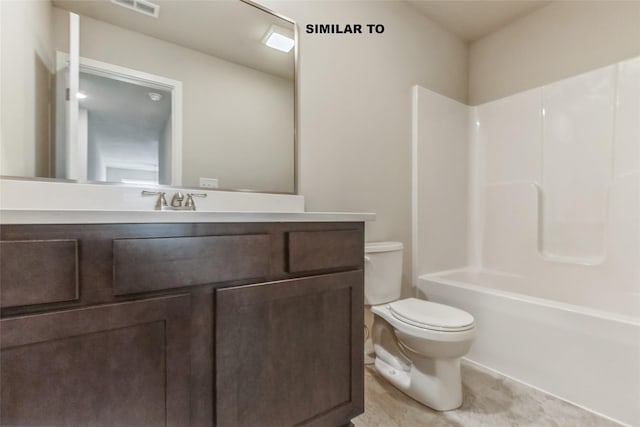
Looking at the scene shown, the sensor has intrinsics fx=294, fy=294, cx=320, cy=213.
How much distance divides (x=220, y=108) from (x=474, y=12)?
205cm

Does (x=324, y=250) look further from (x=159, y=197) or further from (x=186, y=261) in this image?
(x=159, y=197)

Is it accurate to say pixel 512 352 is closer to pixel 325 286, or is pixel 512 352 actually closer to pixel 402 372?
pixel 402 372

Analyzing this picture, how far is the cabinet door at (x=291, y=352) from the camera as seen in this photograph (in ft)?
2.86

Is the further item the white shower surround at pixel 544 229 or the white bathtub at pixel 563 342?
the white shower surround at pixel 544 229

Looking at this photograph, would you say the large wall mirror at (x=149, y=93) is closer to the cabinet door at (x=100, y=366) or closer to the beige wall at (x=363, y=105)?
the beige wall at (x=363, y=105)

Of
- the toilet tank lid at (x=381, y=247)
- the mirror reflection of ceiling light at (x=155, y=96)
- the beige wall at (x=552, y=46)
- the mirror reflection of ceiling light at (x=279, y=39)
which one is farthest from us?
the beige wall at (x=552, y=46)

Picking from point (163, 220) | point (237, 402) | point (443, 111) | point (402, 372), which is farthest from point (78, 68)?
point (443, 111)

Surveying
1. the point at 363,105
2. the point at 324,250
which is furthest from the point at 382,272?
the point at 363,105

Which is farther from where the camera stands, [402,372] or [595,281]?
[595,281]

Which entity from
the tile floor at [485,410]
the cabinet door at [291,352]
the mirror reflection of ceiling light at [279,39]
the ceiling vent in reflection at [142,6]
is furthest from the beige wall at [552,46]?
the ceiling vent in reflection at [142,6]

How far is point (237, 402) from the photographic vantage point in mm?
880

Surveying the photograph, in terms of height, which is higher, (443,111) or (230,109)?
(443,111)

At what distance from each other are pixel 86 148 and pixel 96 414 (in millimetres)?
907

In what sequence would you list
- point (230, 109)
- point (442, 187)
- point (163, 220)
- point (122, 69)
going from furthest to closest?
point (442, 187)
point (230, 109)
point (122, 69)
point (163, 220)
